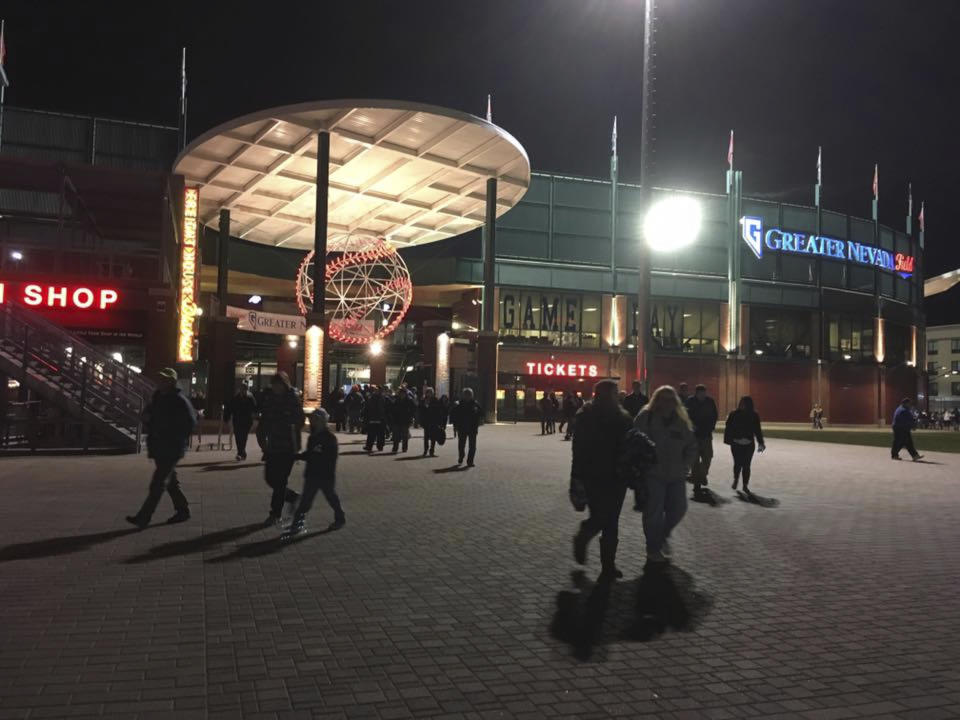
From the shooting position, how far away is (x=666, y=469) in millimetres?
7496

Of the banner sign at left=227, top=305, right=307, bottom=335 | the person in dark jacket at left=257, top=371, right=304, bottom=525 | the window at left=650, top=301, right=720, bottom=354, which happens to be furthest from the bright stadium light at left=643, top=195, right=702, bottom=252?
the person in dark jacket at left=257, top=371, right=304, bottom=525

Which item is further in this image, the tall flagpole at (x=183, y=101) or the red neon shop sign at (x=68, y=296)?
→ the tall flagpole at (x=183, y=101)

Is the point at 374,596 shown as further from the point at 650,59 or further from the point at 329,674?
the point at 650,59

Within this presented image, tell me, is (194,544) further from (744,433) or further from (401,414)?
(401,414)

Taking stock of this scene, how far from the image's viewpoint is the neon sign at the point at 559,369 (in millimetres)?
47875

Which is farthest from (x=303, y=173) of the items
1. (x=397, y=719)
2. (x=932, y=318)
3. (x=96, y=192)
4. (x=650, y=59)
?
(x=932, y=318)

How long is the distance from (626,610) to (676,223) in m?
47.4

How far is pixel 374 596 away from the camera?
6223 millimetres

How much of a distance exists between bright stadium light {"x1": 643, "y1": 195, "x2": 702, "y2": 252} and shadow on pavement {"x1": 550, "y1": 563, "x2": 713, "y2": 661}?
4458 centimetres

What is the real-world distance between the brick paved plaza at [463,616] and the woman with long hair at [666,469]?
357 millimetres

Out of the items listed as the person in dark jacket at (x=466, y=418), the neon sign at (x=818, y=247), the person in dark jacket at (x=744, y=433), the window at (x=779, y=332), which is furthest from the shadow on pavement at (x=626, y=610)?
the neon sign at (x=818, y=247)

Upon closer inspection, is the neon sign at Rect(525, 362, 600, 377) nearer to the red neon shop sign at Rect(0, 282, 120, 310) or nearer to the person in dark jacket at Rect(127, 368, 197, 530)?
the red neon shop sign at Rect(0, 282, 120, 310)

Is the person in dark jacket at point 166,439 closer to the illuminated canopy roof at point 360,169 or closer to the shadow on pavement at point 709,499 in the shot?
the shadow on pavement at point 709,499

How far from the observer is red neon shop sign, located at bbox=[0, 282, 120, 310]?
83.6 ft
